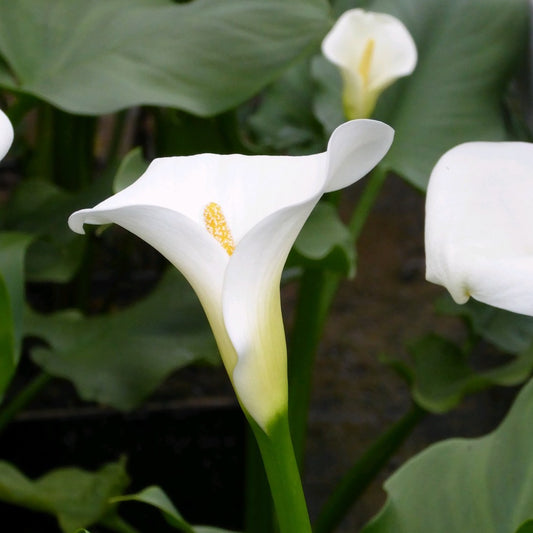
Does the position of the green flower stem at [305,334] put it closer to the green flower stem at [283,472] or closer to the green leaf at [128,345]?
the green leaf at [128,345]

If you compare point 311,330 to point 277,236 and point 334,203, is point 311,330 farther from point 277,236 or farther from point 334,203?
point 277,236

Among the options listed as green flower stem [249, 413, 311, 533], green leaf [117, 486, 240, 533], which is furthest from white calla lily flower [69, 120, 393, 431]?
green leaf [117, 486, 240, 533]

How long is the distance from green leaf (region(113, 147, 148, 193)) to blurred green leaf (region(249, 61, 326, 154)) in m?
0.34

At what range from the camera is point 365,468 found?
794mm

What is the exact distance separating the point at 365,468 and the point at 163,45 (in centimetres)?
44

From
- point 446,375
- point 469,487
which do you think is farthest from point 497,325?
point 469,487

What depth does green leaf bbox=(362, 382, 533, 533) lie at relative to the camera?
1.26 feet

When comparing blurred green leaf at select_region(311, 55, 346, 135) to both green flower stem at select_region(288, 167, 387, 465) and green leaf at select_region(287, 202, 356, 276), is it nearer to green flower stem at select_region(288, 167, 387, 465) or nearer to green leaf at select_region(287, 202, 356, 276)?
green flower stem at select_region(288, 167, 387, 465)

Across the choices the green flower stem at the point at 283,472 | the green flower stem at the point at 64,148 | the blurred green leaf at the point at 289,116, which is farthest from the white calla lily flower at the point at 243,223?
the green flower stem at the point at 64,148

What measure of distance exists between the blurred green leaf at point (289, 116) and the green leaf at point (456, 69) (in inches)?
5.4

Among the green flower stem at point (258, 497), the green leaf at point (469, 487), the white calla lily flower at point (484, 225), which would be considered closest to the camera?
the white calla lily flower at point (484, 225)

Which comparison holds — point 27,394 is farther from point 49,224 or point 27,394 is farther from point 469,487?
point 469,487

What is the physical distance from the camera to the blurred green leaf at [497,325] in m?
0.77

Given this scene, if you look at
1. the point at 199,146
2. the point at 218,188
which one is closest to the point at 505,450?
the point at 218,188
